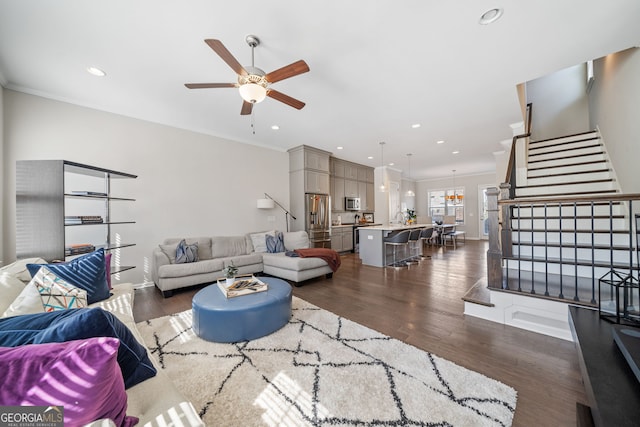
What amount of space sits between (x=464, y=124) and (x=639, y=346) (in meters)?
4.29

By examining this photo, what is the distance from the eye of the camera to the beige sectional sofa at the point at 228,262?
350cm

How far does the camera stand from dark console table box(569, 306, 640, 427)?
956mm

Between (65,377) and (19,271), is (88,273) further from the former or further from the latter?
(65,377)

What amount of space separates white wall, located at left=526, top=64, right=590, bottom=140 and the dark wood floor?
14.8 ft

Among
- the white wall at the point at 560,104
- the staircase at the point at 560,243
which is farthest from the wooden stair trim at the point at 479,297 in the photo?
the white wall at the point at 560,104

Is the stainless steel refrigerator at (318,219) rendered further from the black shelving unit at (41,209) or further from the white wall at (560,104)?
the white wall at (560,104)

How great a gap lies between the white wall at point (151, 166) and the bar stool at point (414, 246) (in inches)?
130

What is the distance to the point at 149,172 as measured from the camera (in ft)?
13.2

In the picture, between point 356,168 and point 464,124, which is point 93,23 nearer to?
point 464,124

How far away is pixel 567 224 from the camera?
3.38 meters

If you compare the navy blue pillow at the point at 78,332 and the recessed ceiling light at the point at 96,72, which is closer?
the navy blue pillow at the point at 78,332

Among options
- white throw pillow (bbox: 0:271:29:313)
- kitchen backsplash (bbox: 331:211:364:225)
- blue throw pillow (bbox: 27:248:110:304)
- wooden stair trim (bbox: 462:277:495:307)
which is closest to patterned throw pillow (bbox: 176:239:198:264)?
blue throw pillow (bbox: 27:248:110:304)

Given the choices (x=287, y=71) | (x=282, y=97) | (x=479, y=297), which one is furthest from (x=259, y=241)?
(x=479, y=297)

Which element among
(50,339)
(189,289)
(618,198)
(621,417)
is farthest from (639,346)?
(189,289)
